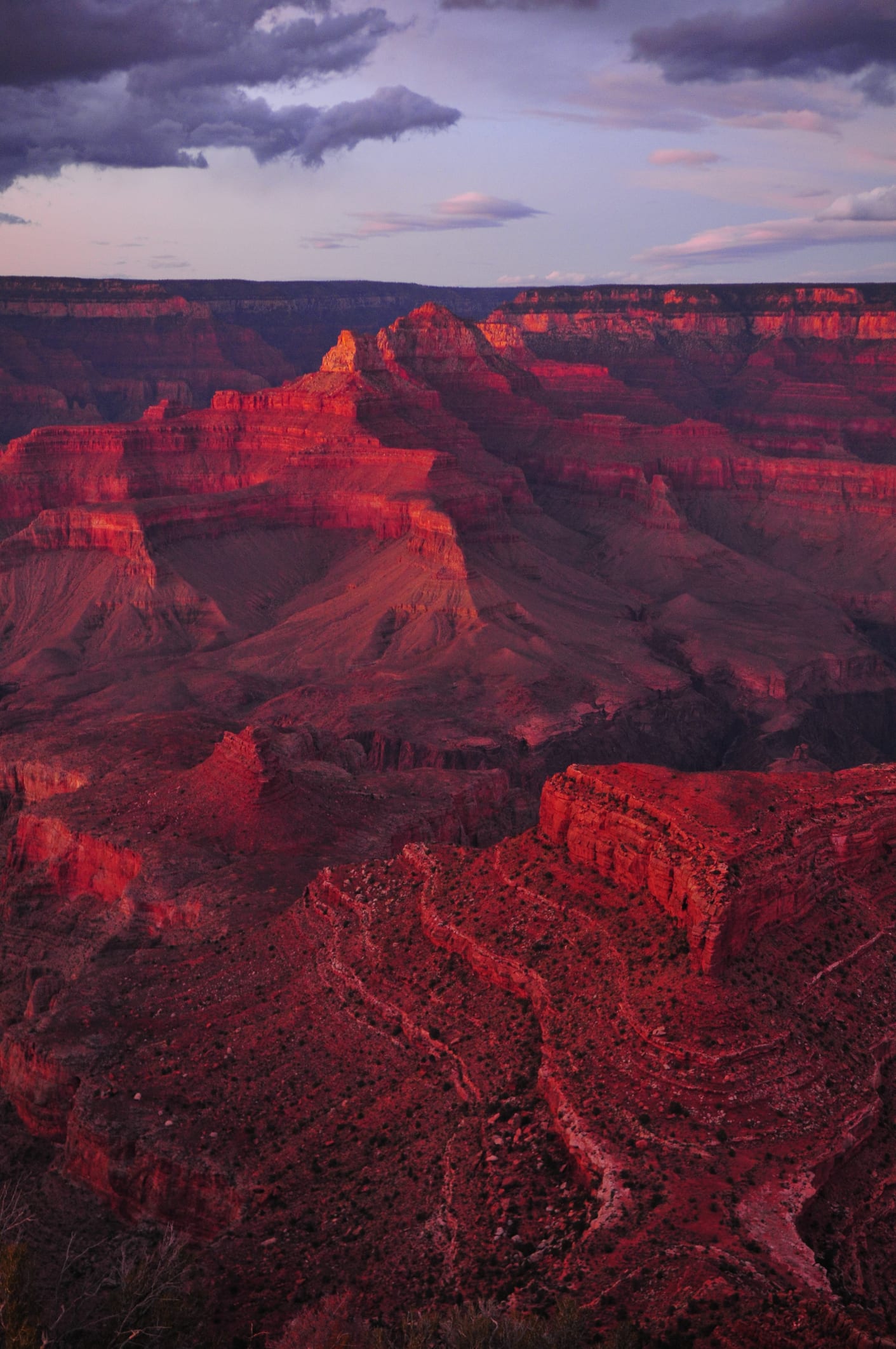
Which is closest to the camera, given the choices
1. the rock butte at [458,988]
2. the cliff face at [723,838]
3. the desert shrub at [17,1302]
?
the desert shrub at [17,1302]

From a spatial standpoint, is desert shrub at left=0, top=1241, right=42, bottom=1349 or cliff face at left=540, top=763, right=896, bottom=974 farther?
cliff face at left=540, top=763, right=896, bottom=974

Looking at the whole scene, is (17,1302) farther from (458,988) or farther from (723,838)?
(723,838)

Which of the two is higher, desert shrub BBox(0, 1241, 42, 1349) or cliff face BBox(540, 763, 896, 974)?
cliff face BBox(540, 763, 896, 974)

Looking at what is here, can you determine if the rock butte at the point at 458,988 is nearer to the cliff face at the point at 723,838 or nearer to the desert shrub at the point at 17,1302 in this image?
the cliff face at the point at 723,838

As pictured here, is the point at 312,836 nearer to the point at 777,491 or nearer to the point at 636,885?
the point at 636,885

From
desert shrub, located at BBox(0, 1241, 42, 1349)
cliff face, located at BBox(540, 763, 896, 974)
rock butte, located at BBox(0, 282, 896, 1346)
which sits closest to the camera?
desert shrub, located at BBox(0, 1241, 42, 1349)

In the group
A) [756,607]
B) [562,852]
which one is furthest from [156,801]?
[756,607]

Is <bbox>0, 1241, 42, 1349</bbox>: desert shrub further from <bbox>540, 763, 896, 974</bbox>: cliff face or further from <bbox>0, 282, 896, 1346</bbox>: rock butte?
<bbox>540, 763, 896, 974</bbox>: cliff face

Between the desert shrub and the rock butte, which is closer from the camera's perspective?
the desert shrub

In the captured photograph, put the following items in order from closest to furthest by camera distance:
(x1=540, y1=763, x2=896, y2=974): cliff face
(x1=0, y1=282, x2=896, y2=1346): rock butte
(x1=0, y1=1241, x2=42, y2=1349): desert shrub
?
(x1=0, y1=1241, x2=42, y2=1349): desert shrub, (x1=0, y1=282, x2=896, y2=1346): rock butte, (x1=540, y1=763, x2=896, y2=974): cliff face

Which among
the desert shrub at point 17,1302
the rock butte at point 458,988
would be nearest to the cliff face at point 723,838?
the rock butte at point 458,988

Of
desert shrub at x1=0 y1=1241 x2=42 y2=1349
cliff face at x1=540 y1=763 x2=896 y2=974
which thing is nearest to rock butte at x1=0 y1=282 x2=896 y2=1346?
cliff face at x1=540 y1=763 x2=896 y2=974
